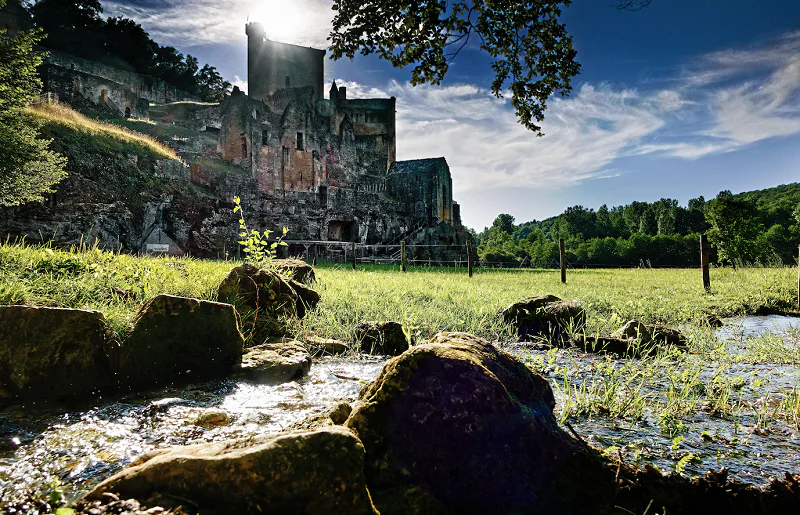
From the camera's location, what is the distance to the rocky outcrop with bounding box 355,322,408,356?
212 inches

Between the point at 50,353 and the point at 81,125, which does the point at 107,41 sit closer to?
the point at 81,125

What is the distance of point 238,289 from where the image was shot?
584 centimetres

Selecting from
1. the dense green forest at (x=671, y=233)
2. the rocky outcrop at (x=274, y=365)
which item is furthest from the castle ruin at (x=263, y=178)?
the rocky outcrop at (x=274, y=365)

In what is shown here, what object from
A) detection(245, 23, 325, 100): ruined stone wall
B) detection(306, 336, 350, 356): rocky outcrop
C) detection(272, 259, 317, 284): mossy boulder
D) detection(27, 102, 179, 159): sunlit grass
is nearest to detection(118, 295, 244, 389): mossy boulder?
detection(306, 336, 350, 356): rocky outcrop

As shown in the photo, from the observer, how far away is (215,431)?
9.07ft

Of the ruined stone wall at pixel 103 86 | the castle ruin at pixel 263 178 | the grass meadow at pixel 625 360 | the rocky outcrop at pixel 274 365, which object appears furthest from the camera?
the ruined stone wall at pixel 103 86

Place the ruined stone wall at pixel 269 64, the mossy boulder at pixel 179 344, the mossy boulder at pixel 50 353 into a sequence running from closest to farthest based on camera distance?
the mossy boulder at pixel 50 353
the mossy boulder at pixel 179 344
the ruined stone wall at pixel 269 64

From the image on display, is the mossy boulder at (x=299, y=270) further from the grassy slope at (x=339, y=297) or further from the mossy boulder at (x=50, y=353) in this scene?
the mossy boulder at (x=50, y=353)

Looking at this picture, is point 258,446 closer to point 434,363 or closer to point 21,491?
point 434,363

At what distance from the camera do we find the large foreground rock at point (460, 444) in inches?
78.8

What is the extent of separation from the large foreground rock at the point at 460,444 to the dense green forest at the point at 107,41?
5951 centimetres

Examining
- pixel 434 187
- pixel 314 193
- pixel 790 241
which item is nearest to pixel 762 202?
pixel 790 241

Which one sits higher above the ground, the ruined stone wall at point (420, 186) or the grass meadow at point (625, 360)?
the ruined stone wall at point (420, 186)

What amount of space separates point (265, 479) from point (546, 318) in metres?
5.46
